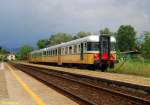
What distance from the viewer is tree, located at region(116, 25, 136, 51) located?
487ft

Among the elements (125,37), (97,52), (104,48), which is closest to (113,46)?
(104,48)

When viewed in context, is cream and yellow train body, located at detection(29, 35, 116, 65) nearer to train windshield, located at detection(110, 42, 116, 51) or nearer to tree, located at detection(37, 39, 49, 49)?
train windshield, located at detection(110, 42, 116, 51)

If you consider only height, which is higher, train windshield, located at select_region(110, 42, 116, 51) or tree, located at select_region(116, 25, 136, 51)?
tree, located at select_region(116, 25, 136, 51)

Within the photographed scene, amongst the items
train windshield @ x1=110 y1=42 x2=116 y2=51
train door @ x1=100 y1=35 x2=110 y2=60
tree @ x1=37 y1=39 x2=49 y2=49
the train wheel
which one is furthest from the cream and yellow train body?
tree @ x1=37 y1=39 x2=49 y2=49

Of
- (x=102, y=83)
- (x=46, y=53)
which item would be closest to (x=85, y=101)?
(x=102, y=83)

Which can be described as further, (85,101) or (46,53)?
(46,53)

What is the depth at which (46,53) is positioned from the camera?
64188 millimetres

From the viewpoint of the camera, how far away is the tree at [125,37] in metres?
148

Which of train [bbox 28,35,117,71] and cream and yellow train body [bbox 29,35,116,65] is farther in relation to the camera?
cream and yellow train body [bbox 29,35,116,65]

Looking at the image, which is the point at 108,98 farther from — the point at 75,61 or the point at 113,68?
the point at 75,61

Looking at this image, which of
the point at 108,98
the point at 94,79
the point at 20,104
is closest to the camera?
the point at 20,104

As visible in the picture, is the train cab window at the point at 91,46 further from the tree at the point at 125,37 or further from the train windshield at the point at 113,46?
the tree at the point at 125,37

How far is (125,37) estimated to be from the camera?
155 metres

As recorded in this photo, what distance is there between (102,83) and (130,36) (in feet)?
448
